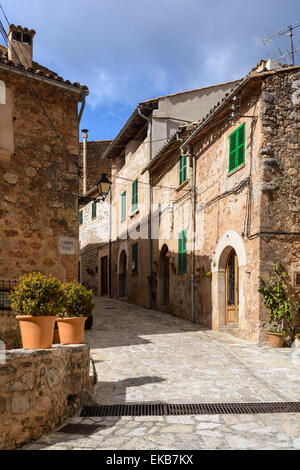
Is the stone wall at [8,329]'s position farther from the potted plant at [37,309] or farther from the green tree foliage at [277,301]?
the green tree foliage at [277,301]

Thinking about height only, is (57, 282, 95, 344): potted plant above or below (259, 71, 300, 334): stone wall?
below

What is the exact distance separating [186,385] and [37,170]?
521 cm

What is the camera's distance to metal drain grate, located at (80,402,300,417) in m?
4.77

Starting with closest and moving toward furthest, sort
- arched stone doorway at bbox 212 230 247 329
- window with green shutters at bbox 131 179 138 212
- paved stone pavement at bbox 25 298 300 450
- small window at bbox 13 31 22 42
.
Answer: paved stone pavement at bbox 25 298 300 450, small window at bbox 13 31 22 42, arched stone doorway at bbox 212 230 247 329, window with green shutters at bbox 131 179 138 212

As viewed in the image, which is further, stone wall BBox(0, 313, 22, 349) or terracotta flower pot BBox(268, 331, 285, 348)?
terracotta flower pot BBox(268, 331, 285, 348)

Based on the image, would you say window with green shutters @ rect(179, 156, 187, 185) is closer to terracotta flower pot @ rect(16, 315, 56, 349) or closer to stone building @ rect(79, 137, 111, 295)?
stone building @ rect(79, 137, 111, 295)

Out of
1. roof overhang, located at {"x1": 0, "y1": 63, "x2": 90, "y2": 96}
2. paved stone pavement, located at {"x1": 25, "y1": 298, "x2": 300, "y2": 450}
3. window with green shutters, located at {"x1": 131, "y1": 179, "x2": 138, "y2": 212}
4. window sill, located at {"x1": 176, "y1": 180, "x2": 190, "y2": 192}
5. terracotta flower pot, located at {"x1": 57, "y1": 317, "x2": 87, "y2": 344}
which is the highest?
roof overhang, located at {"x1": 0, "y1": 63, "x2": 90, "y2": 96}

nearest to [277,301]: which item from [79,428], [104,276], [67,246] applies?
[67,246]

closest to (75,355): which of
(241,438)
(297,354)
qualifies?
(241,438)

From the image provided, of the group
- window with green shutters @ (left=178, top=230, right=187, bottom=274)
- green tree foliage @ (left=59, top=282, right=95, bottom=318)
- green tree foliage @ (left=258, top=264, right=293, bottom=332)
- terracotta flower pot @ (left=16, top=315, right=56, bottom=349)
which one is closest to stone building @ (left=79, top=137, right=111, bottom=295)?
window with green shutters @ (left=178, top=230, right=187, bottom=274)

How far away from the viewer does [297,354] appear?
830 centimetres

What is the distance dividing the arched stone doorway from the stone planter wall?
6919 millimetres

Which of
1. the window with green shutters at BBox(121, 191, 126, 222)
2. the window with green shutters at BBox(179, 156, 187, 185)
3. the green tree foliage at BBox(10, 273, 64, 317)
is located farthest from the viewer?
the window with green shutters at BBox(121, 191, 126, 222)
